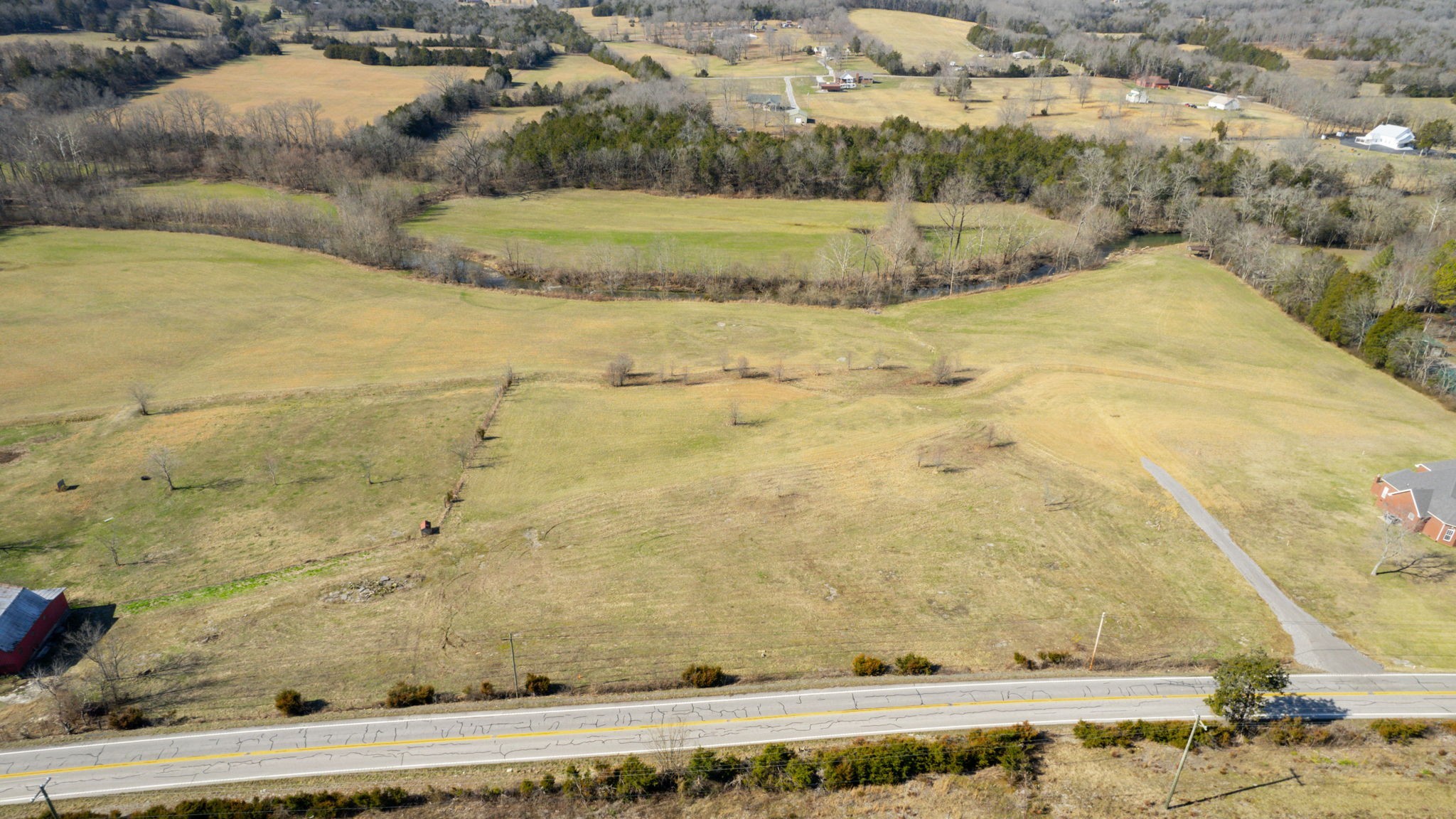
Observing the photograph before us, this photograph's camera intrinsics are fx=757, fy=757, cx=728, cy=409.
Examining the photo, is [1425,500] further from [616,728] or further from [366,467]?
[366,467]

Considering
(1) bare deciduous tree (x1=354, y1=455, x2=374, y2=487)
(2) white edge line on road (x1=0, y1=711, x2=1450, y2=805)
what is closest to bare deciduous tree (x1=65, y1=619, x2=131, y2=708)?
(2) white edge line on road (x1=0, y1=711, x2=1450, y2=805)

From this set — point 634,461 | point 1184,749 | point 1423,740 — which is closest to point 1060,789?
point 1184,749

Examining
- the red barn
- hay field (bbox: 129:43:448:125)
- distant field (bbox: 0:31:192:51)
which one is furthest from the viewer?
distant field (bbox: 0:31:192:51)

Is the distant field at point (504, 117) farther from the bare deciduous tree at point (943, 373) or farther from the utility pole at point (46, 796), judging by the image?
the utility pole at point (46, 796)

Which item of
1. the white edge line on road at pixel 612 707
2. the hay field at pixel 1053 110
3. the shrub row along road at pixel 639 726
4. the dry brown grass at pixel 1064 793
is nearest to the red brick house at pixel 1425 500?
the shrub row along road at pixel 639 726

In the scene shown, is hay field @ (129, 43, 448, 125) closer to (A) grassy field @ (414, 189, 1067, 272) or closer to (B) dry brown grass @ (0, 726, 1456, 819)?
(A) grassy field @ (414, 189, 1067, 272)

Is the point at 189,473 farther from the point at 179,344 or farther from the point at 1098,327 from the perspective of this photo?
the point at 1098,327
